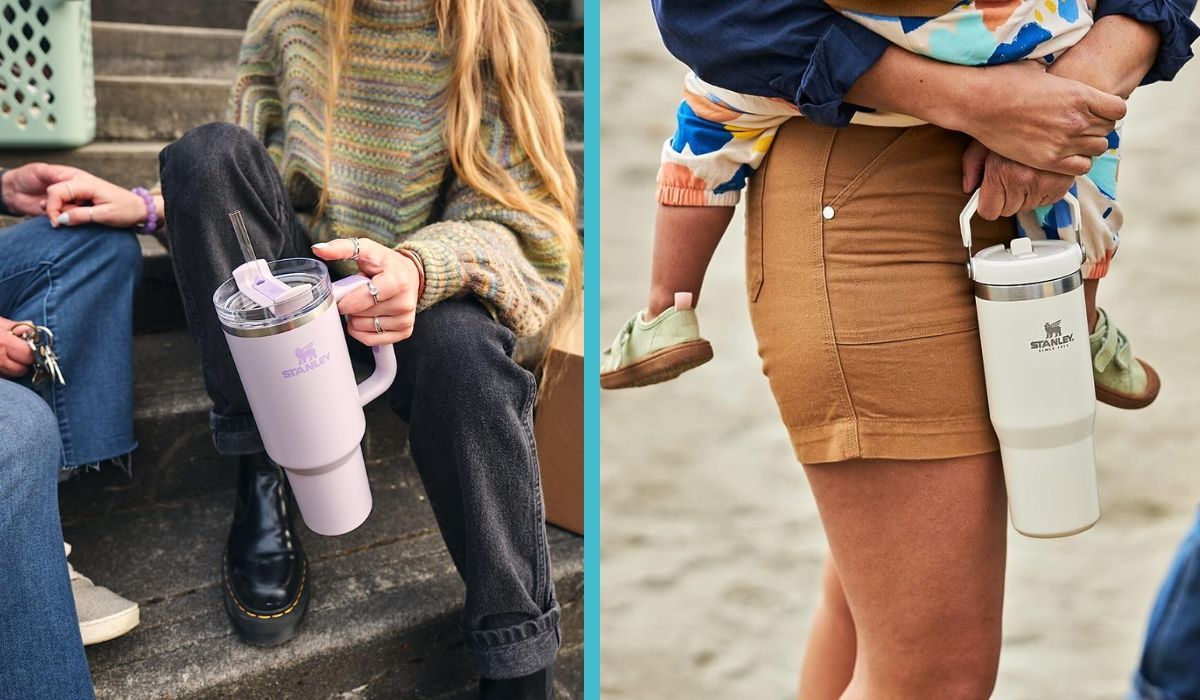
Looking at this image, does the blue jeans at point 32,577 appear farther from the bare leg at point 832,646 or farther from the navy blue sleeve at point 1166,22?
the navy blue sleeve at point 1166,22

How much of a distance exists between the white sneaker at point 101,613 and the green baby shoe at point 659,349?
0.67m

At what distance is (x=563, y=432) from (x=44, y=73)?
3.47 ft

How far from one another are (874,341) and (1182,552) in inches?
16.4

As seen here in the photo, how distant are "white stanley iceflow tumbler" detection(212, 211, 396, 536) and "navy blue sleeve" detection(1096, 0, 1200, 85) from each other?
64cm

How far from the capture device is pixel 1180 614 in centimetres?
38

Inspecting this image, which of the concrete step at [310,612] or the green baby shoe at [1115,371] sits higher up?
the green baby shoe at [1115,371]

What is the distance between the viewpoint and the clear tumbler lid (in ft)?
2.45

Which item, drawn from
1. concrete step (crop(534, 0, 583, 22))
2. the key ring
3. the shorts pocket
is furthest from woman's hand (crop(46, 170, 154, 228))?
concrete step (crop(534, 0, 583, 22))

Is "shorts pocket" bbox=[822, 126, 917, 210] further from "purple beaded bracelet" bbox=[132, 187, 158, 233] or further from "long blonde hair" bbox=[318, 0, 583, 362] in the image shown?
"purple beaded bracelet" bbox=[132, 187, 158, 233]

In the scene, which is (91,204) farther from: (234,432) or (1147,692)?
(1147,692)

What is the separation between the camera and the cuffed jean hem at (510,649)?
1132 mm

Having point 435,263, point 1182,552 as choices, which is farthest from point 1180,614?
point 435,263

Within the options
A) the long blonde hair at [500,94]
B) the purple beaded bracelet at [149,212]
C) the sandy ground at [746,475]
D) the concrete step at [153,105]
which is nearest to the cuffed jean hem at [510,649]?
the long blonde hair at [500,94]

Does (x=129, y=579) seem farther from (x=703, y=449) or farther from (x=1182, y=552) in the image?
(x=1182, y=552)
